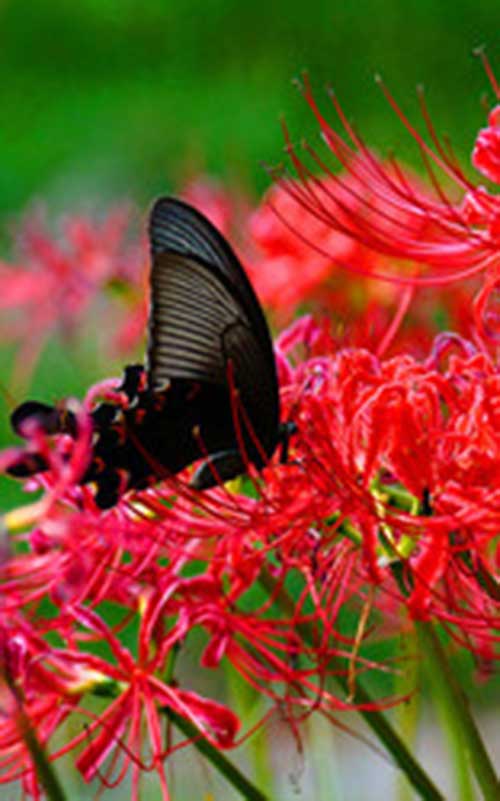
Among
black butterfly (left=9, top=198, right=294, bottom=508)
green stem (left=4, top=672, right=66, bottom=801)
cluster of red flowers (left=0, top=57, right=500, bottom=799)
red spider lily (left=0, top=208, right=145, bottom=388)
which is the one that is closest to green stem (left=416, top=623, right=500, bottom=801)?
cluster of red flowers (left=0, top=57, right=500, bottom=799)

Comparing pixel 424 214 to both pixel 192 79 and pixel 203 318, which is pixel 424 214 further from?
pixel 192 79

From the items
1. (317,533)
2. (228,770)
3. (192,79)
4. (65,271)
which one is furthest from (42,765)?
(192,79)

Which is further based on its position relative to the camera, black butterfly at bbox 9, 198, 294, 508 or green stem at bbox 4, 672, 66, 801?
black butterfly at bbox 9, 198, 294, 508

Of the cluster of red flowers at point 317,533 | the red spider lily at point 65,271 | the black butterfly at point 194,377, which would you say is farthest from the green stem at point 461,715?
the red spider lily at point 65,271

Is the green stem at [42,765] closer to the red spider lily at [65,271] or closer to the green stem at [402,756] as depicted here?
the green stem at [402,756]

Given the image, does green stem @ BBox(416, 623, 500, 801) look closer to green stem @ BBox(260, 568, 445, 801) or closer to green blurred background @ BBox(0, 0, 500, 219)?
green stem @ BBox(260, 568, 445, 801)

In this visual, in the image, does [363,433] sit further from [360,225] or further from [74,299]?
[74,299]

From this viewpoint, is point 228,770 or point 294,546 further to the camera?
point 294,546
